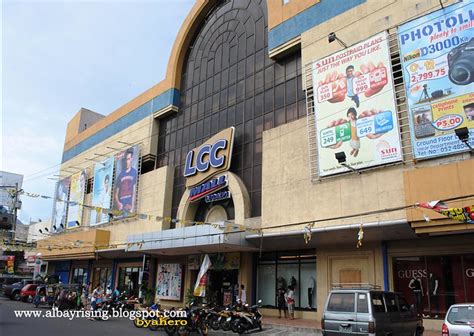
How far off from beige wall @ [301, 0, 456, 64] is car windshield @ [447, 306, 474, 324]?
12555 millimetres

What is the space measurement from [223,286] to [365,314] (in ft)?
54.7

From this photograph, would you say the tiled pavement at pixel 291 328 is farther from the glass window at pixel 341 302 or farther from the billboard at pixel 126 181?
the billboard at pixel 126 181

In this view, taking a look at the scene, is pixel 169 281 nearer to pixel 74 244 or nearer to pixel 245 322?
pixel 74 244

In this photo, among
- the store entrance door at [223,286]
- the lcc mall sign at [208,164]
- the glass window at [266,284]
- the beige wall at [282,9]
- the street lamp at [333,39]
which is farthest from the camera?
the lcc mall sign at [208,164]

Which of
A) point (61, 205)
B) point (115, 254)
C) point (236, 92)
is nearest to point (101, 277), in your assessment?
point (115, 254)

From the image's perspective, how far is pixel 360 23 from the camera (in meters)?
21.0

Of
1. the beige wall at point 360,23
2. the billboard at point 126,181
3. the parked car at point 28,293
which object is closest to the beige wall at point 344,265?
the beige wall at point 360,23

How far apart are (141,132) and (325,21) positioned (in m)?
20.7

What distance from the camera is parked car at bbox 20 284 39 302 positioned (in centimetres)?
3457

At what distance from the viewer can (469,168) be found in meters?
14.8

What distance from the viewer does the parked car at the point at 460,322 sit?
1055cm

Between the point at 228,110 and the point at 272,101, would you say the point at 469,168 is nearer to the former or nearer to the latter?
the point at 272,101

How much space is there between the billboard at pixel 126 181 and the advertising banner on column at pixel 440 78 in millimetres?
24485

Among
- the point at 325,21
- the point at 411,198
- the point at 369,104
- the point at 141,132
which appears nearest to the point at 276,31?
the point at 325,21
